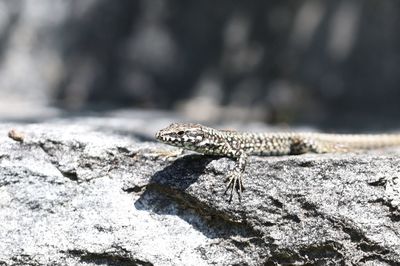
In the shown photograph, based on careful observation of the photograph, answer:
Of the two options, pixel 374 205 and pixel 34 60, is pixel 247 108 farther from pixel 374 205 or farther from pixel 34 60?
pixel 374 205

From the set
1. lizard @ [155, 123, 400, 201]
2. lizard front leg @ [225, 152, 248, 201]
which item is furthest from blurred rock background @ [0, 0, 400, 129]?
lizard front leg @ [225, 152, 248, 201]

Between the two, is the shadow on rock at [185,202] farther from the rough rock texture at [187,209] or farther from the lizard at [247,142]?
the lizard at [247,142]

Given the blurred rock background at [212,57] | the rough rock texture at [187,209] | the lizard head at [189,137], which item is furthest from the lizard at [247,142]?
the blurred rock background at [212,57]

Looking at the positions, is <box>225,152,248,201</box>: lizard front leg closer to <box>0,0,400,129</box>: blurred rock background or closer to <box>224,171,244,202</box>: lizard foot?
<box>224,171,244,202</box>: lizard foot

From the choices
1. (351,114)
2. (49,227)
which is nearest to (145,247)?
(49,227)

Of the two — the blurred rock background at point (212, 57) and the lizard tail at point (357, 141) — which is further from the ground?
the blurred rock background at point (212, 57)

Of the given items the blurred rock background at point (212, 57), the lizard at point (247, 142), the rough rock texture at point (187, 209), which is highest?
the blurred rock background at point (212, 57)

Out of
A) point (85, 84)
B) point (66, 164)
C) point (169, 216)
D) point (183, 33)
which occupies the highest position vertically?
point (183, 33)

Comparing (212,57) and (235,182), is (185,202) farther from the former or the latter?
(212,57)
